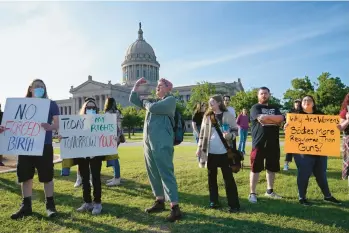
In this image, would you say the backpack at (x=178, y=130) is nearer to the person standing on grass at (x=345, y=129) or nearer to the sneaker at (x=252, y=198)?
the sneaker at (x=252, y=198)

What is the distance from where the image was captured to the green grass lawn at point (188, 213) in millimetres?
4715

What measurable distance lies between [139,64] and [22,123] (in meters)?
110

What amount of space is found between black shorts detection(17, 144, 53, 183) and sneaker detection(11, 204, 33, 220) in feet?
1.57

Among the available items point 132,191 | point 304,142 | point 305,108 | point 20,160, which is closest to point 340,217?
point 304,142

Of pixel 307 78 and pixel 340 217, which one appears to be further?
pixel 307 78

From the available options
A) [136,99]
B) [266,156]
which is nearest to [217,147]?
[266,156]

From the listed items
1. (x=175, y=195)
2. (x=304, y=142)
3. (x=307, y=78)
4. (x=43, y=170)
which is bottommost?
(x=175, y=195)

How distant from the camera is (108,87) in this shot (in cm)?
9750

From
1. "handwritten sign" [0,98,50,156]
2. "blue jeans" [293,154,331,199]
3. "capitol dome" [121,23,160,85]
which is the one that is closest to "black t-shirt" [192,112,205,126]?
"blue jeans" [293,154,331,199]

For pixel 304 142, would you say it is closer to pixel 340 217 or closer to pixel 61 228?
pixel 340 217

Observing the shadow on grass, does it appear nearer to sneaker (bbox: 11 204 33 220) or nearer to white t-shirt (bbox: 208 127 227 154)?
sneaker (bbox: 11 204 33 220)

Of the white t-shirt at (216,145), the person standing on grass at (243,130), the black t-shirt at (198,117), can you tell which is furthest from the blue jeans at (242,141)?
the white t-shirt at (216,145)

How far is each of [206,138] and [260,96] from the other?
1.40m

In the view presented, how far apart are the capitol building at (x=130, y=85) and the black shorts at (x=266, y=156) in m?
87.0
